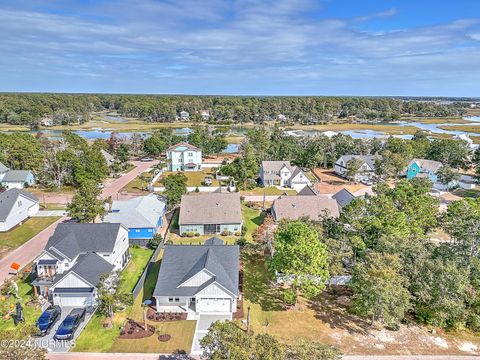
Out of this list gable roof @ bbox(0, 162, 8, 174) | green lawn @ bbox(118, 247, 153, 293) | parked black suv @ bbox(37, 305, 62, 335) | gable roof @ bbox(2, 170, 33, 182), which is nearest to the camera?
parked black suv @ bbox(37, 305, 62, 335)

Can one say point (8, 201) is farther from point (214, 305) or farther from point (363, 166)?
point (363, 166)

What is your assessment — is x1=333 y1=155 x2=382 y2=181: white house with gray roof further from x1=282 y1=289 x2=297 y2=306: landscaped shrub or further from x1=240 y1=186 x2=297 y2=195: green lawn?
x1=282 y1=289 x2=297 y2=306: landscaped shrub

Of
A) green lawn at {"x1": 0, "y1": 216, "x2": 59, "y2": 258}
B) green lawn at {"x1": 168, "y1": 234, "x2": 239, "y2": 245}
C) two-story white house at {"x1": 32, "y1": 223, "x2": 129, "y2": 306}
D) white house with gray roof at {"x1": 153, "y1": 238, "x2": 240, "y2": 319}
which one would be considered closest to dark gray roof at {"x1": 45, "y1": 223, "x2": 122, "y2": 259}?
two-story white house at {"x1": 32, "y1": 223, "x2": 129, "y2": 306}

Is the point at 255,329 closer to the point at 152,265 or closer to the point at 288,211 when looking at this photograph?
the point at 152,265

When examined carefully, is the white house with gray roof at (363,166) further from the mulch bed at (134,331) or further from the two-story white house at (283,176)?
the mulch bed at (134,331)

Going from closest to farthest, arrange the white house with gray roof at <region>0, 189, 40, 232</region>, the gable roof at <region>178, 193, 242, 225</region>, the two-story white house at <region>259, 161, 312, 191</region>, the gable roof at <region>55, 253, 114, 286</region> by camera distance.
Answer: the gable roof at <region>55, 253, 114, 286</region> → the gable roof at <region>178, 193, 242, 225</region> → the white house with gray roof at <region>0, 189, 40, 232</region> → the two-story white house at <region>259, 161, 312, 191</region>

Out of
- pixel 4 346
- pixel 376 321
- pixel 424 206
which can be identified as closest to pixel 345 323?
pixel 376 321

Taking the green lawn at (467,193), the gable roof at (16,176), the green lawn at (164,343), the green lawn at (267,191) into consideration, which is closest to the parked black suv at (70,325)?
the green lawn at (164,343)
